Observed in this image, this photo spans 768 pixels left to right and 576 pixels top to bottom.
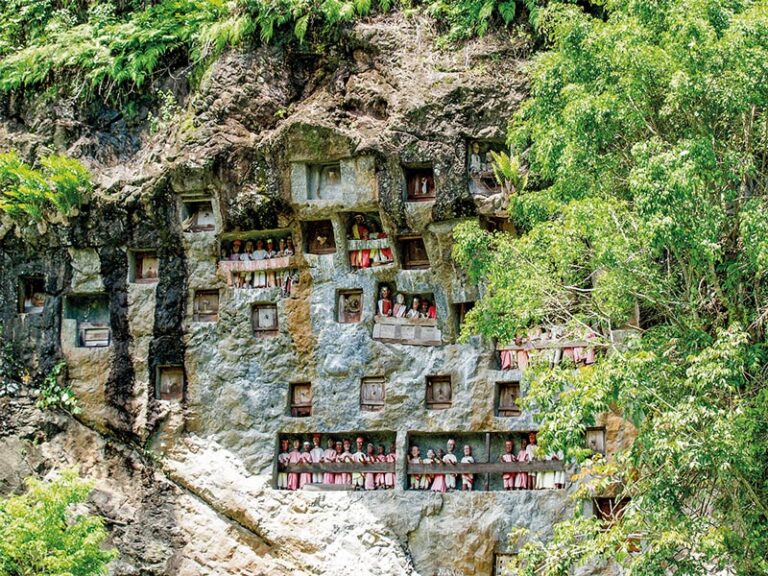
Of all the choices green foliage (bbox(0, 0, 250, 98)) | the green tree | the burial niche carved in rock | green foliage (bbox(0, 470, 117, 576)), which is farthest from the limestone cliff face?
the green tree

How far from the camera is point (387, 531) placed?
21.0m

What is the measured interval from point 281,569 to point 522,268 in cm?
722

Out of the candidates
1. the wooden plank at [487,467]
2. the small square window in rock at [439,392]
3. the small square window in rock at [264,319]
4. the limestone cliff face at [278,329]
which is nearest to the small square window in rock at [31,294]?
the limestone cliff face at [278,329]

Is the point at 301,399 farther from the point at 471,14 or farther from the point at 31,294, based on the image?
the point at 471,14

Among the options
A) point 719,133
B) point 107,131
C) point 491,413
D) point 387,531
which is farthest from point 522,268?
point 107,131

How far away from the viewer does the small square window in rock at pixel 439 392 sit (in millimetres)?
21641

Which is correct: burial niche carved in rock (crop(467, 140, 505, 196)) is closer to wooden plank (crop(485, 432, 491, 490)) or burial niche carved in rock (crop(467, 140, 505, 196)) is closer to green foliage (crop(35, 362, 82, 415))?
wooden plank (crop(485, 432, 491, 490))

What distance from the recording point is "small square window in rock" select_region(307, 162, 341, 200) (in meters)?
22.2

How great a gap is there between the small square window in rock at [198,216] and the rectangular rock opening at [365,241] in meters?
2.65

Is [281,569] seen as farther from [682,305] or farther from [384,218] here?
[682,305]

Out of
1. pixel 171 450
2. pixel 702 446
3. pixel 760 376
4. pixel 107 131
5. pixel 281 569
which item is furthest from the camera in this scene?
pixel 107 131

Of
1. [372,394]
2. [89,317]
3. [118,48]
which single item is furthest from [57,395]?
[118,48]

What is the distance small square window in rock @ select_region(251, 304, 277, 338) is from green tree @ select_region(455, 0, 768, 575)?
6.10m

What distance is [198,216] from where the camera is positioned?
23266mm
